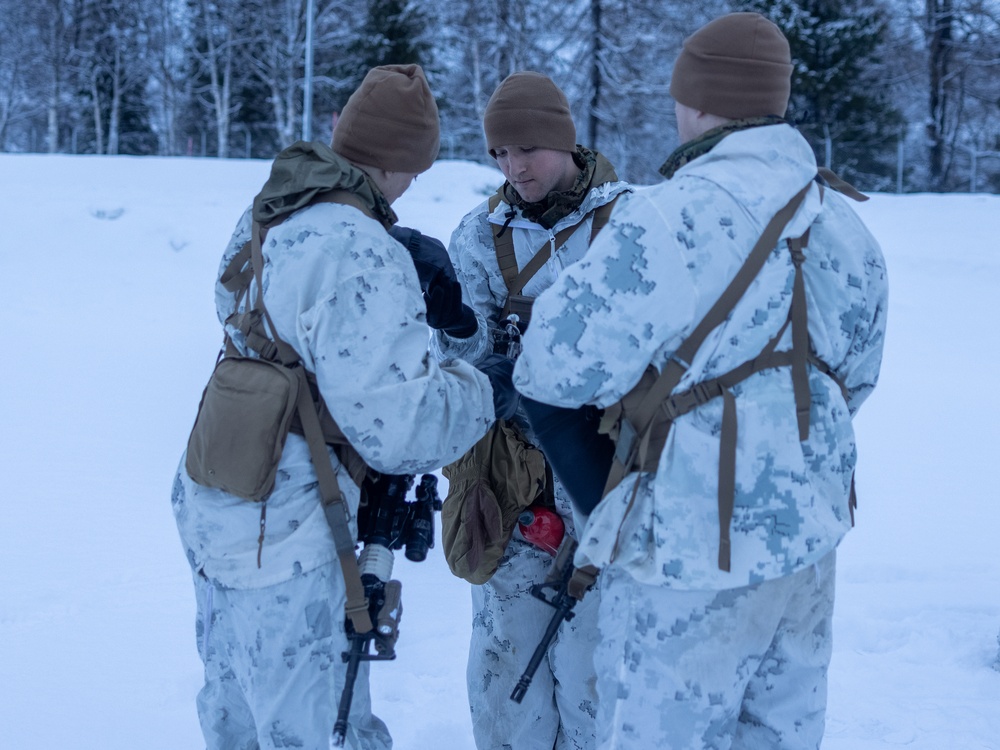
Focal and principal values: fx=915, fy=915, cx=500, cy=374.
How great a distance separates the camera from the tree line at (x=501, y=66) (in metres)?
20.2

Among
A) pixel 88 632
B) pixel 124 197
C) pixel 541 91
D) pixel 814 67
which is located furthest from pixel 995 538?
pixel 814 67

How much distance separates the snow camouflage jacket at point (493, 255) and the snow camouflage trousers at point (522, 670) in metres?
0.58

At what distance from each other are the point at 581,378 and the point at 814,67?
20.9 metres

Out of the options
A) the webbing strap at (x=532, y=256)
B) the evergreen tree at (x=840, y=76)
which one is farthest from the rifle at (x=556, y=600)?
the evergreen tree at (x=840, y=76)

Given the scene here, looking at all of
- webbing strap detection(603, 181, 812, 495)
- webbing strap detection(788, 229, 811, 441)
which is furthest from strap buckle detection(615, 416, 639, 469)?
webbing strap detection(788, 229, 811, 441)

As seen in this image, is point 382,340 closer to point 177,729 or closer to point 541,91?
point 541,91

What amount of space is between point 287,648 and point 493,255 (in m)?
1.23

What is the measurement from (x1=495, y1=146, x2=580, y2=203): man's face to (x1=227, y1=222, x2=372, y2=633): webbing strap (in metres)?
0.86

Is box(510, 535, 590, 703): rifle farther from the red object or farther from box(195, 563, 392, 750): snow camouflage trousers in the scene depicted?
box(195, 563, 392, 750): snow camouflage trousers

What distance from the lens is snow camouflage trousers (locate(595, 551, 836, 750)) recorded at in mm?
1729

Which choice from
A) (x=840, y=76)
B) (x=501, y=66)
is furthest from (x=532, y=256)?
(x=501, y=66)

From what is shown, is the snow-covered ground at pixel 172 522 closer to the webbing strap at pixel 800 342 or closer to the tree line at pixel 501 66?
the webbing strap at pixel 800 342

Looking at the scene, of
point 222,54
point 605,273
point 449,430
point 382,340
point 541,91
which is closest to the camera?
point 605,273

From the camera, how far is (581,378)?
1716 mm
